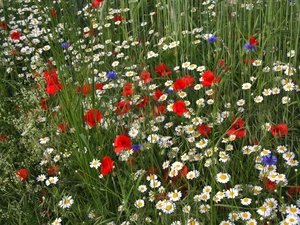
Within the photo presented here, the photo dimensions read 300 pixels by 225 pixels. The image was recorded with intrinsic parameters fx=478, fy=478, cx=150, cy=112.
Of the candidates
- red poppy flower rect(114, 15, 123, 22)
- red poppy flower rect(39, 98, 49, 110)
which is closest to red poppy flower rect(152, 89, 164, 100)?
red poppy flower rect(39, 98, 49, 110)

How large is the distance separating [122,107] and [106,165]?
0.46m

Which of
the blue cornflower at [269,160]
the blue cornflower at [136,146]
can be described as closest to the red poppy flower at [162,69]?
the blue cornflower at [136,146]

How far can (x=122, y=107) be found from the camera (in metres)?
2.43

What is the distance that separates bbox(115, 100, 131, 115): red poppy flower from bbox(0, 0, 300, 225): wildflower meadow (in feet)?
0.04

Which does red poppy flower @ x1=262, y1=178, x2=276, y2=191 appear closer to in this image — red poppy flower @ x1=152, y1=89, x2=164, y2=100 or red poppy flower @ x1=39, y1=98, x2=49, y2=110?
red poppy flower @ x1=152, y1=89, x2=164, y2=100

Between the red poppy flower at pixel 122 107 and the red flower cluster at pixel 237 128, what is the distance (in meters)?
0.51

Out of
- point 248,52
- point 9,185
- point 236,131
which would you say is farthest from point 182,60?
point 9,185

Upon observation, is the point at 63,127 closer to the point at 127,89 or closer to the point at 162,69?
the point at 127,89

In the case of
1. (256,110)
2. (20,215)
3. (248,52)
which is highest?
(248,52)

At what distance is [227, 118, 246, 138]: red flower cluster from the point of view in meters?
2.12

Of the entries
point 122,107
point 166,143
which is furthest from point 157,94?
point 166,143

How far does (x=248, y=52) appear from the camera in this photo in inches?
101

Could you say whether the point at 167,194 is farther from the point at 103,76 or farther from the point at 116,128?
the point at 103,76

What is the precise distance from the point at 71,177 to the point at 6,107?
83cm
